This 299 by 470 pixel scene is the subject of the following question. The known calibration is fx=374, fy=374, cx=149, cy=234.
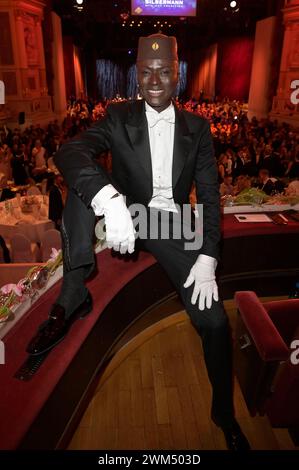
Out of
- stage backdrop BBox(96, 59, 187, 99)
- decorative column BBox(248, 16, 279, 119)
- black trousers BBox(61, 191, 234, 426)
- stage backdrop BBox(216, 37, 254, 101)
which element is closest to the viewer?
black trousers BBox(61, 191, 234, 426)

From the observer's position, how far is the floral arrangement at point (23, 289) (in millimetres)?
2168

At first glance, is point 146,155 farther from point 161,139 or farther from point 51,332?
point 51,332

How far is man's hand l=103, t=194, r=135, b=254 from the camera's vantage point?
63.4 inches

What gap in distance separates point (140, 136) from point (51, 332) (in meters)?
1.11

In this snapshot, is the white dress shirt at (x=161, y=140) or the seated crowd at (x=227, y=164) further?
the seated crowd at (x=227, y=164)

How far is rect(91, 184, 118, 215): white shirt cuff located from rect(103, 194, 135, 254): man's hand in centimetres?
1

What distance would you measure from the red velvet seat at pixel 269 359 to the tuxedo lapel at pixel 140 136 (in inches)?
49.2

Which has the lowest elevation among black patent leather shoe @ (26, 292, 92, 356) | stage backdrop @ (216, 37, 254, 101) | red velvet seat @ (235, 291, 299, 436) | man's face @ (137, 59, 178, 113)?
red velvet seat @ (235, 291, 299, 436)

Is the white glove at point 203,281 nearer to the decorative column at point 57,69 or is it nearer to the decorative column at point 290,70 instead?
the decorative column at point 290,70

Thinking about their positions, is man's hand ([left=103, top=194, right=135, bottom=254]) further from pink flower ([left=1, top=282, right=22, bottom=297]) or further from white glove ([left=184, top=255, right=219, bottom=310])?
pink flower ([left=1, top=282, right=22, bottom=297])

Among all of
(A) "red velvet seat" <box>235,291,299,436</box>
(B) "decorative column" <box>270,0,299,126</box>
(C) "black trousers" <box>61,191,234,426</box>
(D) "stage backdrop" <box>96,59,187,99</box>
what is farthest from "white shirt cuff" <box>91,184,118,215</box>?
(D) "stage backdrop" <box>96,59,187,99</box>

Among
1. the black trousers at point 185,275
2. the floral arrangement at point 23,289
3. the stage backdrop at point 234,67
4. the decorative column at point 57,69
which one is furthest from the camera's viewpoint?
the stage backdrop at point 234,67

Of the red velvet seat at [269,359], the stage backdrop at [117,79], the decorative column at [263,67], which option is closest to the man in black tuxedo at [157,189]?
the red velvet seat at [269,359]
